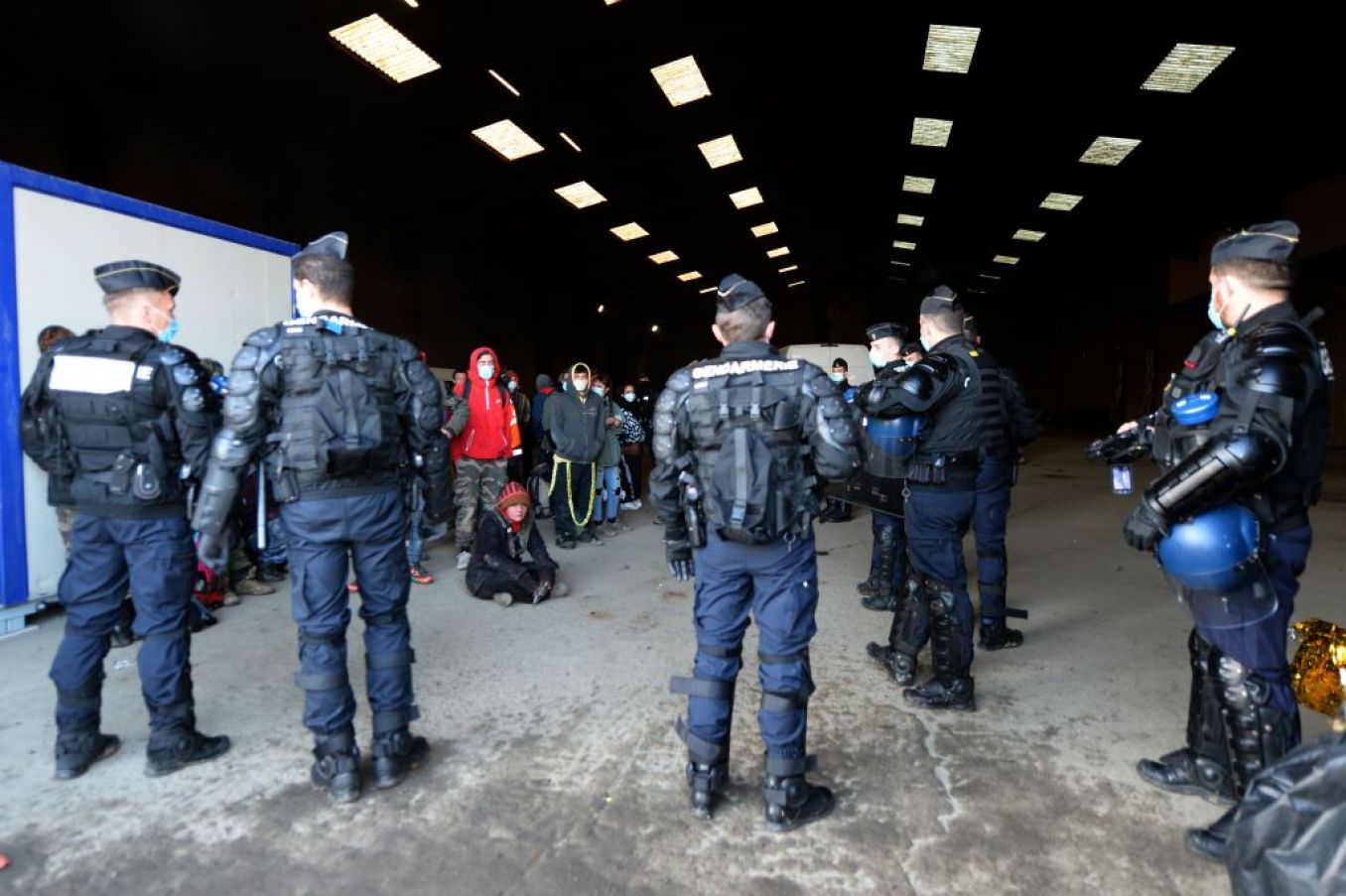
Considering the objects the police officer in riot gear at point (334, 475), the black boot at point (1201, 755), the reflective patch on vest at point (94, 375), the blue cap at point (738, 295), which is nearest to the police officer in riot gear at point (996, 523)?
Answer: the black boot at point (1201, 755)

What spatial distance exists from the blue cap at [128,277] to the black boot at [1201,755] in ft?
13.6

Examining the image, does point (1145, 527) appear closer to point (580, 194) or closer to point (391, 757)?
point (391, 757)

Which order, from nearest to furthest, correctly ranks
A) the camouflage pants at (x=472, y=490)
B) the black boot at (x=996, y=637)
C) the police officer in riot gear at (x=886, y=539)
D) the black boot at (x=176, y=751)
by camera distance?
the black boot at (x=176, y=751), the black boot at (x=996, y=637), the police officer in riot gear at (x=886, y=539), the camouflage pants at (x=472, y=490)

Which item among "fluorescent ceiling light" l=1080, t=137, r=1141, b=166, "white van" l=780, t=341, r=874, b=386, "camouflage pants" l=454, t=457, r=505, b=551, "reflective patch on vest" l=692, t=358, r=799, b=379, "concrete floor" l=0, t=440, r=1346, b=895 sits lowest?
"concrete floor" l=0, t=440, r=1346, b=895

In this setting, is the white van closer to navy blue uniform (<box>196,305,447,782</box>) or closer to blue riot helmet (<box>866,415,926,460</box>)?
blue riot helmet (<box>866,415,926,460</box>)

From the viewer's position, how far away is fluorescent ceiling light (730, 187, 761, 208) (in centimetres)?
1485

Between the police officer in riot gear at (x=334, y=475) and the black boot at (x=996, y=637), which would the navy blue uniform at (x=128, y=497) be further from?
the black boot at (x=996, y=637)

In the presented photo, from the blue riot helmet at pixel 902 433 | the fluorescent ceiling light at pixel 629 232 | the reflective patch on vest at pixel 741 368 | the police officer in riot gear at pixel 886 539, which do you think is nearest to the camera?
the reflective patch on vest at pixel 741 368

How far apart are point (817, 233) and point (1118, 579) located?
15.1m

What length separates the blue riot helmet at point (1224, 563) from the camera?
212cm

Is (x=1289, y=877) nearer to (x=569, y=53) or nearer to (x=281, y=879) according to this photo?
(x=281, y=879)

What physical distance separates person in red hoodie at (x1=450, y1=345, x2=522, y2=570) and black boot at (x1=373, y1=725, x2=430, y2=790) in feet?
11.2

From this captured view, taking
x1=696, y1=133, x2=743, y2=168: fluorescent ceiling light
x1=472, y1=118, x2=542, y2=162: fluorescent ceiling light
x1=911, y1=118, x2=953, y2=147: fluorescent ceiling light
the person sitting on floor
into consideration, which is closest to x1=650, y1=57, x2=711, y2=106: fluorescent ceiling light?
x1=696, y1=133, x2=743, y2=168: fluorescent ceiling light

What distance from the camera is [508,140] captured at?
34.9 ft
